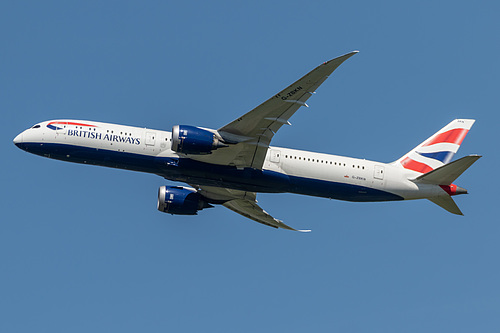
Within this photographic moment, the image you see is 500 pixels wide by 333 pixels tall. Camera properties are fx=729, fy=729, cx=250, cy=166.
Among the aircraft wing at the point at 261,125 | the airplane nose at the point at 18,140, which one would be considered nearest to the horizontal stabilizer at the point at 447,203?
the aircraft wing at the point at 261,125

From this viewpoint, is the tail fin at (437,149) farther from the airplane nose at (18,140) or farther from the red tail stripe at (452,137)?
the airplane nose at (18,140)

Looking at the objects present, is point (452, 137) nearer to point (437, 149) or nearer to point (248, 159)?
point (437, 149)

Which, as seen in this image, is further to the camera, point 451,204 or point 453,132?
point 453,132

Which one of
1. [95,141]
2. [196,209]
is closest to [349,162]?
[196,209]

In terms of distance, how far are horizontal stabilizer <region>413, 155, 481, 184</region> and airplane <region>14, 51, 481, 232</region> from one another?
7 centimetres

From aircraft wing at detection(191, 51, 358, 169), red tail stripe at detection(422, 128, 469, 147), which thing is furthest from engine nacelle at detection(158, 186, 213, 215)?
red tail stripe at detection(422, 128, 469, 147)

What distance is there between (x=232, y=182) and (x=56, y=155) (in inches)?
490

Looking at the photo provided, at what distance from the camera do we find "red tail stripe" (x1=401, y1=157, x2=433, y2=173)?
55828mm

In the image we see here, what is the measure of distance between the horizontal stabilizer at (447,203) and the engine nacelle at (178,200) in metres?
18.3

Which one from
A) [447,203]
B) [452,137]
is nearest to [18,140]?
[447,203]

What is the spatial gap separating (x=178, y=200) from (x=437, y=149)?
20837 mm

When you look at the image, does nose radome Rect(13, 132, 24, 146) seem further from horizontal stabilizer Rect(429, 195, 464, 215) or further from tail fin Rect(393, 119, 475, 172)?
horizontal stabilizer Rect(429, 195, 464, 215)

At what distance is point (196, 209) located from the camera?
190 ft

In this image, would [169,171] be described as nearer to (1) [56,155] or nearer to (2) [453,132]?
(1) [56,155]
